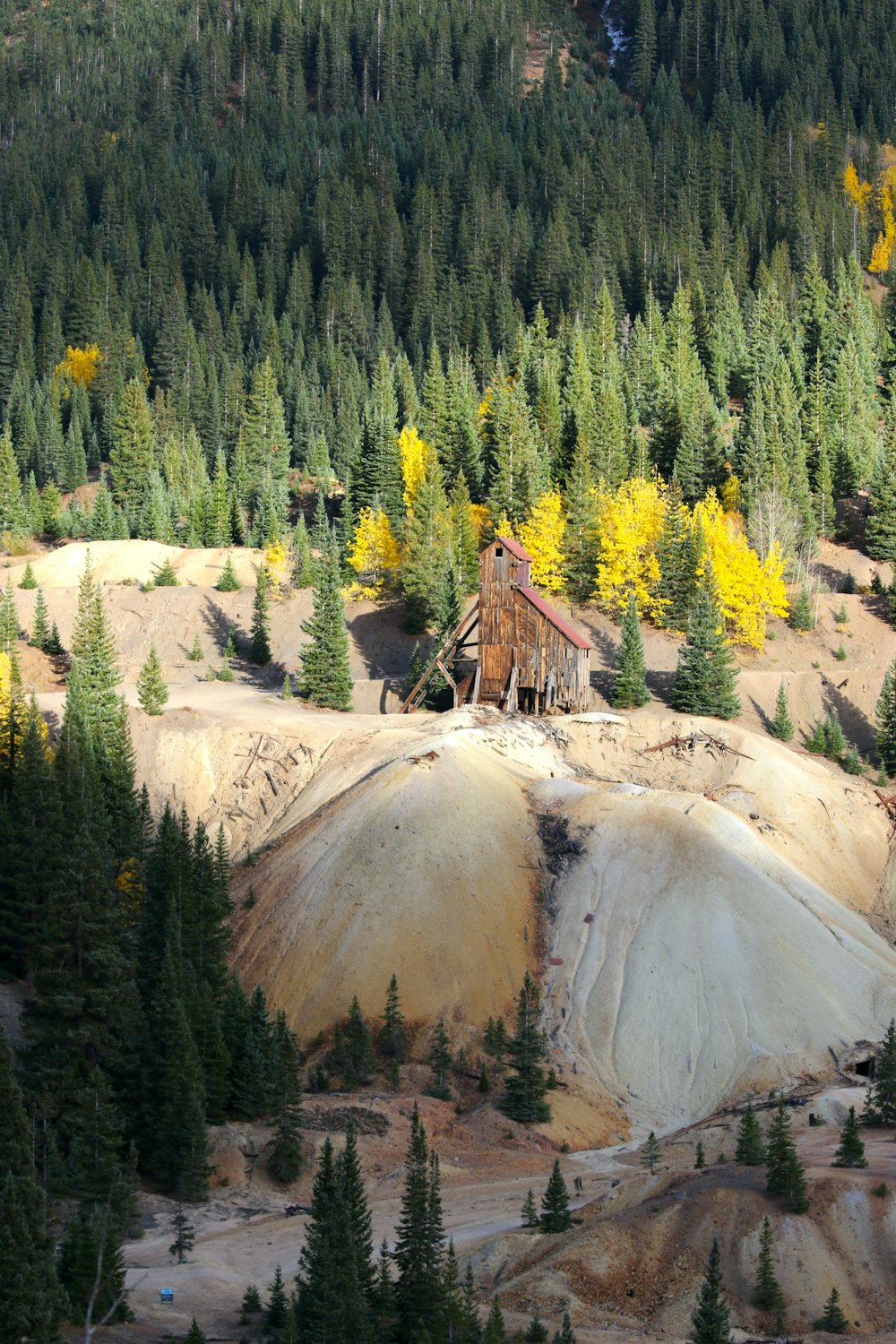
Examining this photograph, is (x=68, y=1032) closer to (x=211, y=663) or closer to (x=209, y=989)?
(x=209, y=989)

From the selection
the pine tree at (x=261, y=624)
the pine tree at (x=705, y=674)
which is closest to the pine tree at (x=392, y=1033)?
the pine tree at (x=705, y=674)

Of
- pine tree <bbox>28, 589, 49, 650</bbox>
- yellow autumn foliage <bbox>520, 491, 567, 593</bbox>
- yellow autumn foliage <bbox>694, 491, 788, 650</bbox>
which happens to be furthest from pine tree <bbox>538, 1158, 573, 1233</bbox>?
pine tree <bbox>28, 589, 49, 650</bbox>

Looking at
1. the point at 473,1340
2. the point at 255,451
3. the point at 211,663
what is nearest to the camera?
the point at 473,1340

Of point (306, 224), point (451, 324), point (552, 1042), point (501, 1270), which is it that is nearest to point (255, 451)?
point (451, 324)

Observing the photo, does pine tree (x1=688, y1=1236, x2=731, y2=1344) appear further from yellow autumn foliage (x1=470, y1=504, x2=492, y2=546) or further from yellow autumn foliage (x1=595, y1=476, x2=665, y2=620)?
yellow autumn foliage (x1=470, y1=504, x2=492, y2=546)

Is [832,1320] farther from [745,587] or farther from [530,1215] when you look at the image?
[745,587]

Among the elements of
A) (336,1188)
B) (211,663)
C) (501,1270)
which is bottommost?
(501,1270)

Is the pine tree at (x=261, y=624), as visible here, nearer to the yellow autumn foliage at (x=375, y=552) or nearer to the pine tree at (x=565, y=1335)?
the yellow autumn foliage at (x=375, y=552)
